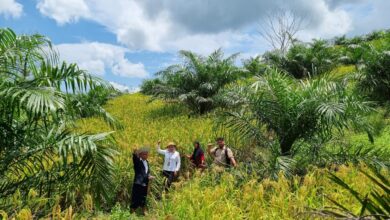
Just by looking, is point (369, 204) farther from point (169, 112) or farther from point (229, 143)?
point (169, 112)

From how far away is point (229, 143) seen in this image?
1189 cm

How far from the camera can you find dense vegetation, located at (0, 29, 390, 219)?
6.39 meters

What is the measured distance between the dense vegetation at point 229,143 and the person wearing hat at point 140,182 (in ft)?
0.86

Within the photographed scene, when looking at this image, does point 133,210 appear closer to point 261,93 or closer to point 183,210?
point 183,210

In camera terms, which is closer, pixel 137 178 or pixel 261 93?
pixel 137 178

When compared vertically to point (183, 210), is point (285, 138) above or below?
above

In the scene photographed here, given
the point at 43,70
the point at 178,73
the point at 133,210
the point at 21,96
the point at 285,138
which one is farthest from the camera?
the point at 178,73

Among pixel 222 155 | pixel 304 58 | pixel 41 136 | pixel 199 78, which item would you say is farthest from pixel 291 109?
pixel 304 58

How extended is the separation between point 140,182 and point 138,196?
0.86 ft

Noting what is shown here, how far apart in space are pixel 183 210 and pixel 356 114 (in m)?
4.60

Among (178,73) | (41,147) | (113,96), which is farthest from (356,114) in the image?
(113,96)

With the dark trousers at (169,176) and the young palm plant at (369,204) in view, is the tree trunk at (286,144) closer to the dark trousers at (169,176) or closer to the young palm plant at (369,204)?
the dark trousers at (169,176)

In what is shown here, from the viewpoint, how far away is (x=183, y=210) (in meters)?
6.90

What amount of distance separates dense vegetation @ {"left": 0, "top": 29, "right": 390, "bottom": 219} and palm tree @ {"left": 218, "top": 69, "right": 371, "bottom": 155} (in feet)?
0.08
